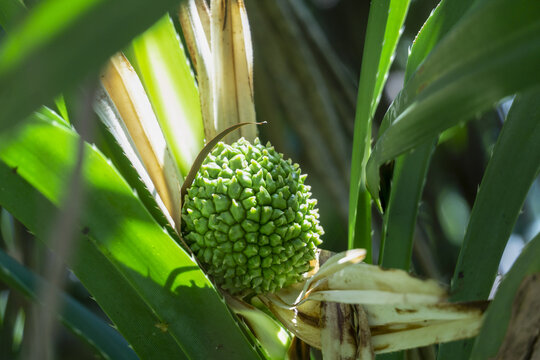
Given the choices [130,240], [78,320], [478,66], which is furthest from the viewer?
[78,320]

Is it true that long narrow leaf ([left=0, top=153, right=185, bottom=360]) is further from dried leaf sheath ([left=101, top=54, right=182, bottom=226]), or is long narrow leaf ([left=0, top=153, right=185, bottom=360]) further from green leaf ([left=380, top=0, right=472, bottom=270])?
green leaf ([left=380, top=0, right=472, bottom=270])

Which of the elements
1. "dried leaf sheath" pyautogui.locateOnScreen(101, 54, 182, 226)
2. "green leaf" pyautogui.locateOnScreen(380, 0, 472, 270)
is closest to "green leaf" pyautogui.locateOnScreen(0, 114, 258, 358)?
"dried leaf sheath" pyautogui.locateOnScreen(101, 54, 182, 226)

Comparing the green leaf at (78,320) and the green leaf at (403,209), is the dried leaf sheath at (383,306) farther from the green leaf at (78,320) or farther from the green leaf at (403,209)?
the green leaf at (78,320)

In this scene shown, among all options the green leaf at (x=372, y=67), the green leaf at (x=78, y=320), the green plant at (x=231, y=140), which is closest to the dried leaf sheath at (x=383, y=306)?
the green plant at (x=231, y=140)

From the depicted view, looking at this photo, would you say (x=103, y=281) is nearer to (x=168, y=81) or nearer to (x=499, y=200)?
(x=168, y=81)

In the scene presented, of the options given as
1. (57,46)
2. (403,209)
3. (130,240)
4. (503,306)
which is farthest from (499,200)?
(57,46)

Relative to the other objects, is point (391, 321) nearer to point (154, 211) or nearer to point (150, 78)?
point (154, 211)

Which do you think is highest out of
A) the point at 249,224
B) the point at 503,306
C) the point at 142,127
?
the point at 142,127
